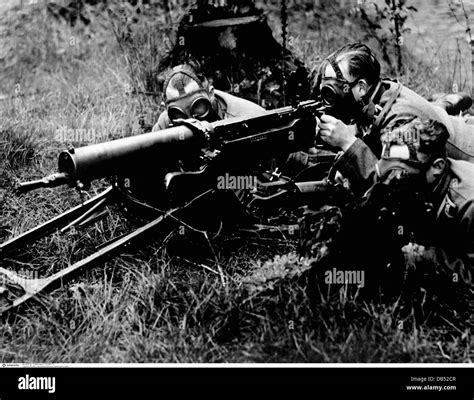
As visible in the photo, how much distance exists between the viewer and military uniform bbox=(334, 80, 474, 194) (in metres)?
3.83

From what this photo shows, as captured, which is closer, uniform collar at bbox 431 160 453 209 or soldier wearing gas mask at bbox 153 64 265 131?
uniform collar at bbox 431 160 453 209

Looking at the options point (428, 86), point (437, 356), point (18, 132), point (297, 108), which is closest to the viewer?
point (437, 356)

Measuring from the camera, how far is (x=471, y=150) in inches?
165

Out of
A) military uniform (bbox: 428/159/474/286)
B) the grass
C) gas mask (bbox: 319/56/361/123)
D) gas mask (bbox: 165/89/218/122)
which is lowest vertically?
the grass

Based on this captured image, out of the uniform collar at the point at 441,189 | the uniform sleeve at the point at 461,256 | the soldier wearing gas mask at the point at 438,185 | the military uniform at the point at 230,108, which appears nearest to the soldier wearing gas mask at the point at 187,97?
the military uniform at the point at 230,108

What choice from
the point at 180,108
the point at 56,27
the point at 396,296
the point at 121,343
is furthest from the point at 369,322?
the point at 56,27

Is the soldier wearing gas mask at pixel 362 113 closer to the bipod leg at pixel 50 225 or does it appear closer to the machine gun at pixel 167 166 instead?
the machine gun at pixel 167 166

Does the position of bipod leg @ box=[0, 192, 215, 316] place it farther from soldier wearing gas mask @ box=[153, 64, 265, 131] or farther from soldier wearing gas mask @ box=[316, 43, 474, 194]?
soldier wearing gas mask @ box=[316, 43, 474, 194]

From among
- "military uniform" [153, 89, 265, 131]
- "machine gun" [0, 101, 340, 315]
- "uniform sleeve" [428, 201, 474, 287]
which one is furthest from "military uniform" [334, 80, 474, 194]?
"military uniform" [153, 89, 265, 131]

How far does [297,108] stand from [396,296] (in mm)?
1260

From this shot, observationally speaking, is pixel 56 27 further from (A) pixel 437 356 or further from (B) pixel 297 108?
(A) pixel 437 356

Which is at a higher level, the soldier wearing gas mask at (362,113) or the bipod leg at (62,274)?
the soldier wearing gas mask at (362,113)

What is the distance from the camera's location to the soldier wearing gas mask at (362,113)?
3842 millimetres
